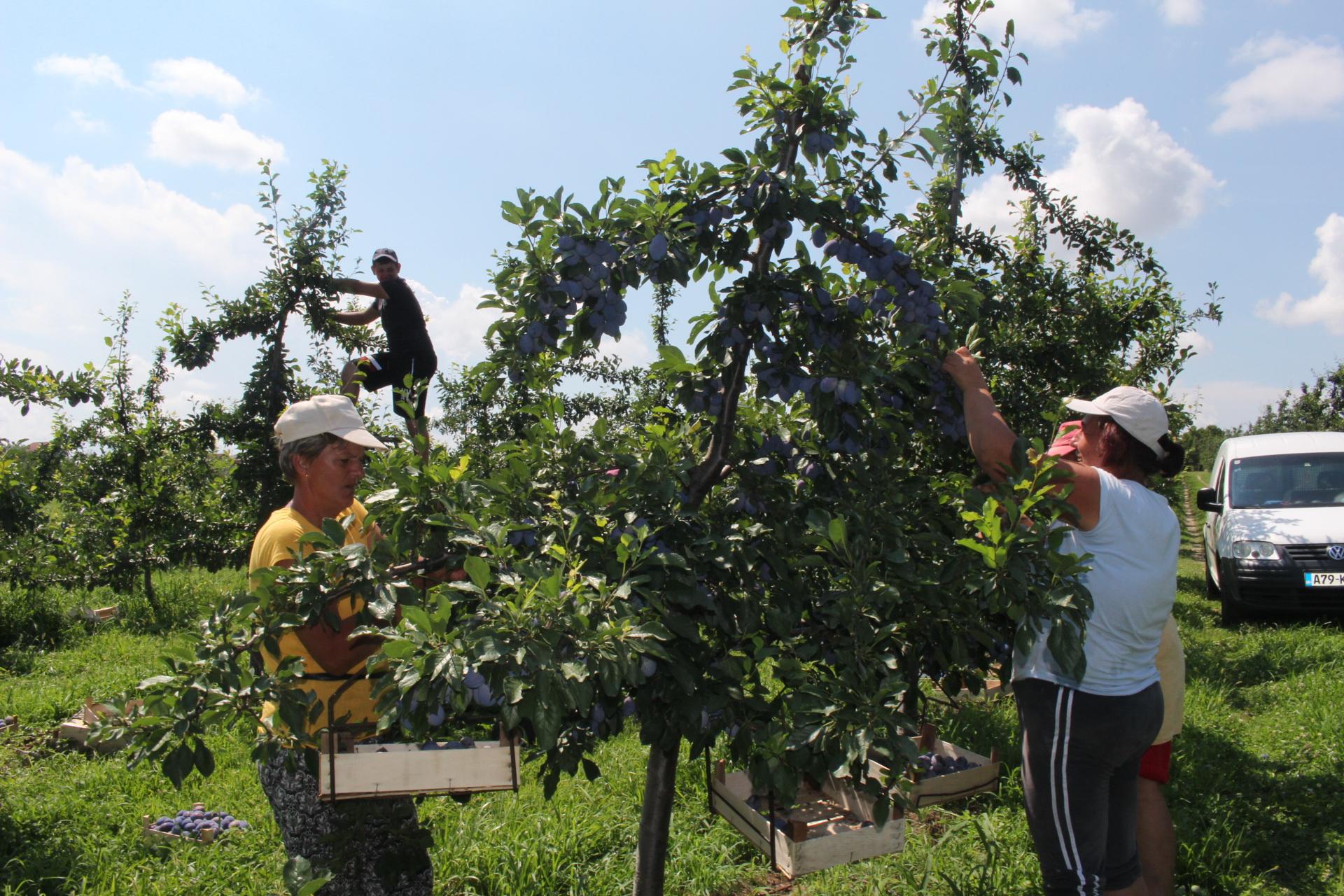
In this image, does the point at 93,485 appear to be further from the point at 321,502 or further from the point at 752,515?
the point at 752,515

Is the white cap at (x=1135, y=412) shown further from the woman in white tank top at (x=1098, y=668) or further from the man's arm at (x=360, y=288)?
the man's arm at (x=360, y=288)

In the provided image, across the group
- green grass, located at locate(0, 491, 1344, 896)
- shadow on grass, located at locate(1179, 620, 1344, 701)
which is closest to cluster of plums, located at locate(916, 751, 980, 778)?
green grass, located at locate(0, 491, 1344, 896)

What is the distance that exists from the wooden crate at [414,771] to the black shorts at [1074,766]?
120 cm

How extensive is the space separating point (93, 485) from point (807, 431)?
714cm

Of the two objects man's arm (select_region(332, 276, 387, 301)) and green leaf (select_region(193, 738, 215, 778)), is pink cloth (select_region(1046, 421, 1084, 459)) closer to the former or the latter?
green leaf (select_region(193, 738, 215, 778))

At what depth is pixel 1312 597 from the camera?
279 inches

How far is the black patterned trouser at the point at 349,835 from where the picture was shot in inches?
78.9

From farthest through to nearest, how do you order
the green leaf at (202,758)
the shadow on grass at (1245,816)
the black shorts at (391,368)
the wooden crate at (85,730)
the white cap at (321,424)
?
the black shorts at (391,368) < the wooden crate at (85,730) < the shadow on grass at (1245,816) < the white cap at (321,424) < the green leaf at (202,758)

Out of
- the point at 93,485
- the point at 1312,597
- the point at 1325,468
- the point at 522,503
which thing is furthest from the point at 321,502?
the point at 1325,468

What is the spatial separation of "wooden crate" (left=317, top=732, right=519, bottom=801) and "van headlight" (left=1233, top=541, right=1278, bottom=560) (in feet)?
24.1

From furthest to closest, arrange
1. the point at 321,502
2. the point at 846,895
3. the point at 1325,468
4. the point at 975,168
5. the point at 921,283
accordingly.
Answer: the point at 1325,468
the point at 975,168
the point at 846,895
the point at 321,502
the point at 921,283

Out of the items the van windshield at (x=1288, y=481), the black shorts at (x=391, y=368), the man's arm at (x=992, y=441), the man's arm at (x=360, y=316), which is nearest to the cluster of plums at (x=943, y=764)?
the man's arm at (x=992, y=441)

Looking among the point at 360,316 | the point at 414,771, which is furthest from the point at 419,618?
the point at 360,316

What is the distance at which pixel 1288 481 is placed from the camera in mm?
7961
